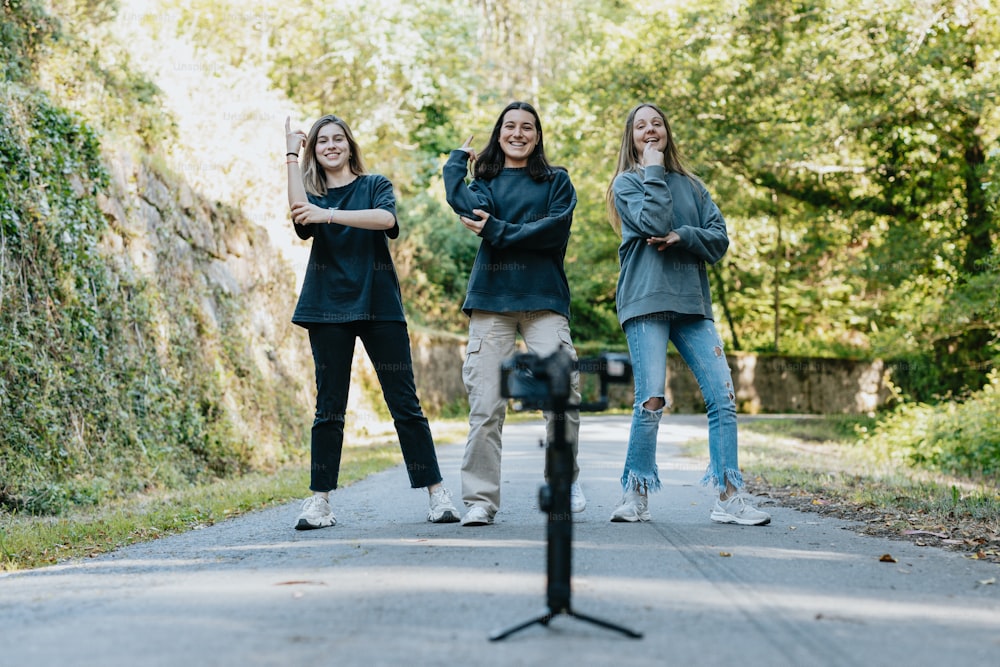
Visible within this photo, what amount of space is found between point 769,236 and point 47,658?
30.8 meters

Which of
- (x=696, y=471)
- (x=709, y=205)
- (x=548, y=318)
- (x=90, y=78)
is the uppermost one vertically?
(x=90, y=78)

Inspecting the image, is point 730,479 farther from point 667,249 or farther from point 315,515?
point 315,515

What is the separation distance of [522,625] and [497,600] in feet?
1.60

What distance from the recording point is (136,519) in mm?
6215

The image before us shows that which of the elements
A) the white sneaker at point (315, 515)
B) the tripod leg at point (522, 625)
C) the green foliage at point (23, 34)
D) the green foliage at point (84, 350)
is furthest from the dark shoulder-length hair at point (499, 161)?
the green foliage at point (23, 34)

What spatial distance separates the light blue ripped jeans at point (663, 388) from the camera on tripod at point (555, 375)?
1.92 m

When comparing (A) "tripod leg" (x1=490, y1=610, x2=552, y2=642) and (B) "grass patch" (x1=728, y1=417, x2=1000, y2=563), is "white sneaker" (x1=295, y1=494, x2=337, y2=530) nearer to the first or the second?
(A) "tripod leg" (x1=490, y1=610, x2=552, y2=642)

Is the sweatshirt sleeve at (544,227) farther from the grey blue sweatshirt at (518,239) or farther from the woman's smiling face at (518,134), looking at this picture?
the woman's smiling face at (518,134)

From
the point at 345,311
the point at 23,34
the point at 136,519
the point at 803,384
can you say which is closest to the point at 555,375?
the point at 345,311

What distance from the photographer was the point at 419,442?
586 cm

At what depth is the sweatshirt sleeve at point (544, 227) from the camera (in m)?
5.44

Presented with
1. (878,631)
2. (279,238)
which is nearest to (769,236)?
(279,238)

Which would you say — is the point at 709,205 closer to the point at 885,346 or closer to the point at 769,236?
the point at 885,346

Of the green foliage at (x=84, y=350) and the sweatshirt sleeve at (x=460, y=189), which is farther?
the green foliage at (x=84, y=350)
